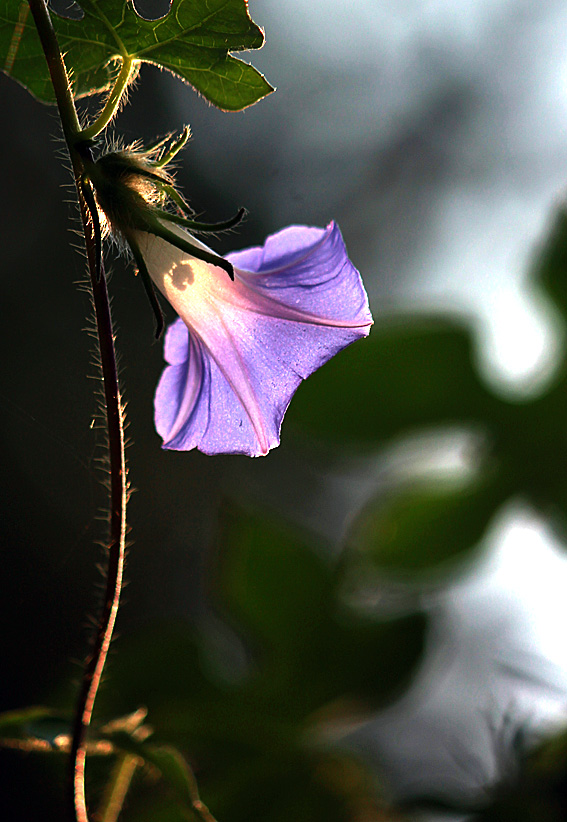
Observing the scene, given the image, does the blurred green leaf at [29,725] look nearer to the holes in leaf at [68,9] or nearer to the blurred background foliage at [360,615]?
the blurred background foliage at [360,615]

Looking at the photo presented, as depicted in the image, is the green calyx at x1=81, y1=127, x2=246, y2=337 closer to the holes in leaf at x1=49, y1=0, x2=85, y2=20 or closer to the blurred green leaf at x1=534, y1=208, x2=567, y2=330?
the holes in leaf at x1=49, y1=0, x2=85, y2=20

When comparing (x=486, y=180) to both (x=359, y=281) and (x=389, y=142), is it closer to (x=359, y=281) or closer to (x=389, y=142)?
(x=389, y=142)

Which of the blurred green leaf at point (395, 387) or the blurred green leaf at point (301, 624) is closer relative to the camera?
the blurred green leaf at point (301, 624)

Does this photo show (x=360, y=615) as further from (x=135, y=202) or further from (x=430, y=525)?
(x=135, y=202)

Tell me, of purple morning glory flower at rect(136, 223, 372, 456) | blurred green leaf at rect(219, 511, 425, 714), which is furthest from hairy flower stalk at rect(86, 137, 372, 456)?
blurred green leaf at rect(219, 511, 425, 714)

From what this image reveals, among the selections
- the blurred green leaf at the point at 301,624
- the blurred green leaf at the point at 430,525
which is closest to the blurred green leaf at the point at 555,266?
the blurred green leaf at the point at 430,525

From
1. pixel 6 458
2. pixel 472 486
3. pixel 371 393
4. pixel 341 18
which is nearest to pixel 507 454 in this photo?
pixel 472 486

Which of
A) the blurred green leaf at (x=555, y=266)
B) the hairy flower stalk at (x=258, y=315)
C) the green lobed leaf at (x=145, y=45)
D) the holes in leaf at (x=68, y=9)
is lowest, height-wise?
the blurred green leaf at (x=555, y=266)
